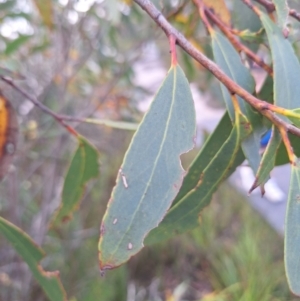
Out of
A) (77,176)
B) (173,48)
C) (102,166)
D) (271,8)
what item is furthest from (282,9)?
(102,166)

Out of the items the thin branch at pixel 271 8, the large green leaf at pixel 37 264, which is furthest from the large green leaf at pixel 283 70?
the large green leaf at pixel 37 264

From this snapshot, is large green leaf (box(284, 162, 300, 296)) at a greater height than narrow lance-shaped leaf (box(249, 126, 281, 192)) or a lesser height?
lesser

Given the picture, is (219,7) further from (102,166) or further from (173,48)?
(102,166)

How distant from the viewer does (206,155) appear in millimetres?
492

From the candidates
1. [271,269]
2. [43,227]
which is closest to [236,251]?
[271,269]

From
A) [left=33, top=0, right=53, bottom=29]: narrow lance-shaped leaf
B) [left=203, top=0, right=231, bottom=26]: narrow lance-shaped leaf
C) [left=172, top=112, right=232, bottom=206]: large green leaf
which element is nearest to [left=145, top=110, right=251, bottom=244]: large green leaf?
[left=172, top=112, right=232, bottom=206]: large green leaf

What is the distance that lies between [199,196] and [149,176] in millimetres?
131

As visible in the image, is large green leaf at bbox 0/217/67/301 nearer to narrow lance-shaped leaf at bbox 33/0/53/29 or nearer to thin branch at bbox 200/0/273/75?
thin branch at bbox 200/0/273/75

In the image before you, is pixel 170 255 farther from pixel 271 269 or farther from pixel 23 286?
pixel 23 286

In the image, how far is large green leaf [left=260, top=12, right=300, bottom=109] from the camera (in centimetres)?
42

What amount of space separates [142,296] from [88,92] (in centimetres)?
111

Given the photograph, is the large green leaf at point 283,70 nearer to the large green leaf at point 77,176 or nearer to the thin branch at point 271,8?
the thin branch at point 271,8

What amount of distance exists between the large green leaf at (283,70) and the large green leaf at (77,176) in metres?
0.34

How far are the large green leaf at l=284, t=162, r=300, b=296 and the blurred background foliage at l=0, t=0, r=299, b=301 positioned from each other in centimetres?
35
